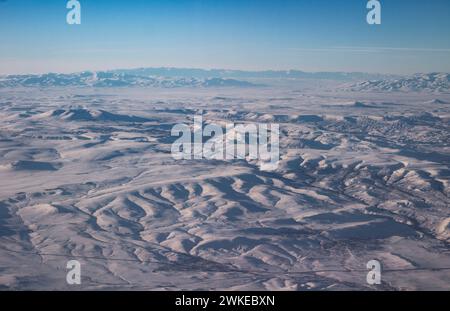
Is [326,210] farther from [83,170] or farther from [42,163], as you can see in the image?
[42,163]

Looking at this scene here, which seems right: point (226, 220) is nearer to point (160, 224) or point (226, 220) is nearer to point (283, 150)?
point (160, 224)
